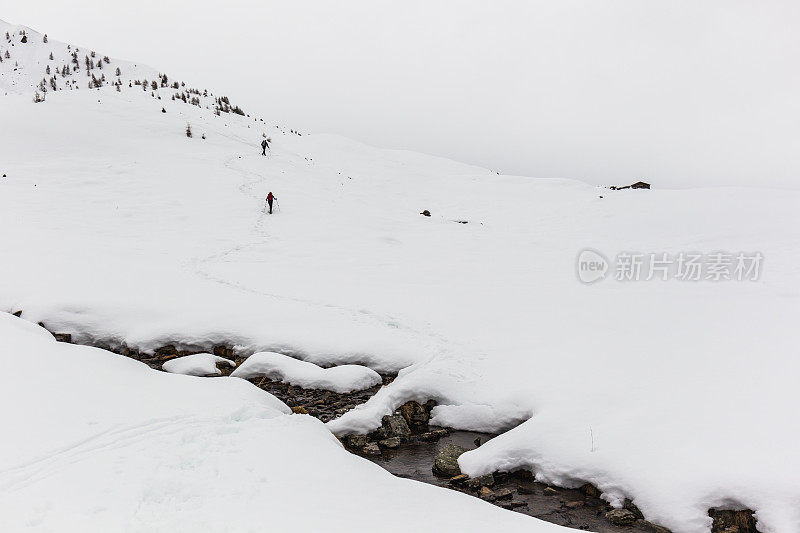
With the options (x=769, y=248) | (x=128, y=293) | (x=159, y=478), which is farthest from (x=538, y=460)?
(x=769, y=248)

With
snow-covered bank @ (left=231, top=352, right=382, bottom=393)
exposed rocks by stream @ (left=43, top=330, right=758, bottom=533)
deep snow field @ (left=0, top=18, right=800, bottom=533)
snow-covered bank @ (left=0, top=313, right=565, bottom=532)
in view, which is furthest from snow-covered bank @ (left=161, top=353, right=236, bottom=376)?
snow-covered bank @ (left=0, top=313, right=565, bottom=532)

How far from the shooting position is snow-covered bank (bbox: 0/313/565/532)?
5340mm

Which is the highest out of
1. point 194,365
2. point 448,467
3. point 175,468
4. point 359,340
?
point 359,340

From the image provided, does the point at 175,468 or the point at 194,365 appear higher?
the point at 175,468

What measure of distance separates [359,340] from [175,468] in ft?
23.4

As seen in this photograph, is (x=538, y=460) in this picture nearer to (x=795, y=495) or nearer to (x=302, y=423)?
(x=795, y=495)

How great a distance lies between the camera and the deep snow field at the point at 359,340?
6219 mm

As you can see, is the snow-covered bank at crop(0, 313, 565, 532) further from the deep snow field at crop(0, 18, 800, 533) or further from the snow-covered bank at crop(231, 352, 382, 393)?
the snow-covered bank at crop(231, 352, 382, 393)

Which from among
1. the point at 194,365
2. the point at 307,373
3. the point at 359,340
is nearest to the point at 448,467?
the point at 307,373

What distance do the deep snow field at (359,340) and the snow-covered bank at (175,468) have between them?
0.04 m

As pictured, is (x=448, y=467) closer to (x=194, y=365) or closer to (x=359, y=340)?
(x=359, y=340)

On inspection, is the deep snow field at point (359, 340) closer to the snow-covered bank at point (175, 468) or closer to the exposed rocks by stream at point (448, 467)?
the snow-covered bank at point (175, 468)

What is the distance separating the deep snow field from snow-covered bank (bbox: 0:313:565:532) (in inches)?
1.5

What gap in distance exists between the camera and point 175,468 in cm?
623
